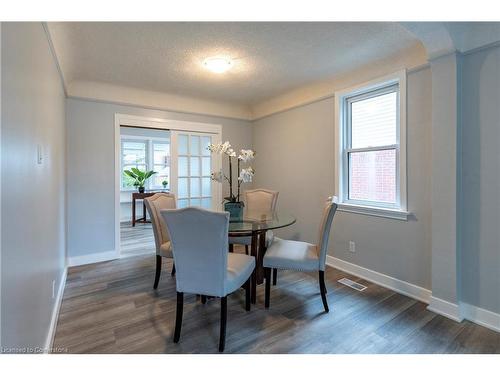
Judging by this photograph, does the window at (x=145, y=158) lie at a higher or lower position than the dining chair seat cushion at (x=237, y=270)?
higher

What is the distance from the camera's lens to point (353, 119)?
10.1 feet

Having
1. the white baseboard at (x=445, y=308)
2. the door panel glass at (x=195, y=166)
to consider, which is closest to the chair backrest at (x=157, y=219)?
the door panel glass at (x=195, y=166)

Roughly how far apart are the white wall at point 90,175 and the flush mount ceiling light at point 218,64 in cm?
147

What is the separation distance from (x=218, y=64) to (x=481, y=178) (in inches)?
101

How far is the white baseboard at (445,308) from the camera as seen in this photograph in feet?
6.65

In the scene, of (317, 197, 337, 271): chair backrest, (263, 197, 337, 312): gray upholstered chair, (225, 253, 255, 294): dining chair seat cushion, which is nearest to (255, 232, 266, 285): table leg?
(263, 197, 337, 312): gray upholstered chair

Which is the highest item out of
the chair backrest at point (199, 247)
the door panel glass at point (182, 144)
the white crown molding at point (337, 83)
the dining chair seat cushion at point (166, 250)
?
the white crown molding at point (337, 83)

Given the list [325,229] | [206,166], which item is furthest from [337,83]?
[206,166]

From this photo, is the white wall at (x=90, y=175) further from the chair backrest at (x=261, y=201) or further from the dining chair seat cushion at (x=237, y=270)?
the dining chair seat cushion at (x=237, y=270)

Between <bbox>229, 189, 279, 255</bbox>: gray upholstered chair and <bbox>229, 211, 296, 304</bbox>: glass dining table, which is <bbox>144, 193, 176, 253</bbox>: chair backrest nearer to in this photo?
<bbox>229, 211, 296, 304</bbox>: glass dining table

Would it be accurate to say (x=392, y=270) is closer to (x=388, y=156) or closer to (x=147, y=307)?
(x=388, y=156)

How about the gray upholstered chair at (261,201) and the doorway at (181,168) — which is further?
the doorway at (181,168)

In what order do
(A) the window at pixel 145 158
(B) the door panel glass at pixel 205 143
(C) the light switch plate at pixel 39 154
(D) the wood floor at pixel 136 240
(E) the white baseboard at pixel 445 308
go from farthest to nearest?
(A) the window at pixel 145 158
(B) the door panel glass at pixel 205 143
(D) the wood floor at pixel 136 240
(E) the white baseboard at pixel 445 308
(C) the light switch plate at pixel 39 154
